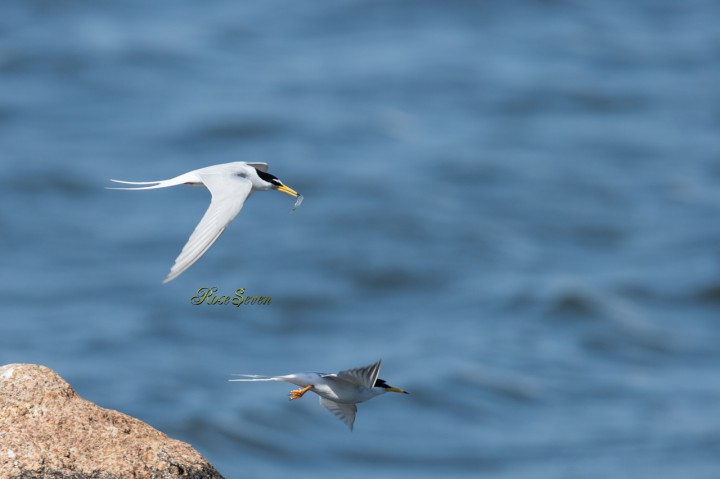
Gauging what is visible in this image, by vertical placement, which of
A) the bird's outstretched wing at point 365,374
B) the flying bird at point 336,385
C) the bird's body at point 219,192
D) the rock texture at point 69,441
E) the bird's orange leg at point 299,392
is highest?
the bird's body at point 219,192

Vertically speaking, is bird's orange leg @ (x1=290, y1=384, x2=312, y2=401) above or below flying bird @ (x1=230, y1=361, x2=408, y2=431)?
below

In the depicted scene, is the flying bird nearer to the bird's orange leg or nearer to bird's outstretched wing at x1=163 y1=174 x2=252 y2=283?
the bird's orange leg

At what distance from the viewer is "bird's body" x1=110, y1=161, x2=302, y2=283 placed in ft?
19.8

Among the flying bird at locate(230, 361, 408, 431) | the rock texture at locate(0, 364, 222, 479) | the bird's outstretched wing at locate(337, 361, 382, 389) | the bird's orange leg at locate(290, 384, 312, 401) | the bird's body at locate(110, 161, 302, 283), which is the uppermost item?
the bird's body at locate(110, 161, 302, 283)

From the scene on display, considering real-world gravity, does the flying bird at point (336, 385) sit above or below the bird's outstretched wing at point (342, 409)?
above

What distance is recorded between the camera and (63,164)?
31500mm

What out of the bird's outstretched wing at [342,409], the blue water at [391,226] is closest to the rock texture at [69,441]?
the bird's outstretched wing at [342,409]

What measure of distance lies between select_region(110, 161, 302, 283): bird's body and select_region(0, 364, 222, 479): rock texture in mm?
962

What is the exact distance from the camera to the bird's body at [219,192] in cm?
602

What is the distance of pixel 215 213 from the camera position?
260 inches

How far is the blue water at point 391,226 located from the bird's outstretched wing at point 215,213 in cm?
1329

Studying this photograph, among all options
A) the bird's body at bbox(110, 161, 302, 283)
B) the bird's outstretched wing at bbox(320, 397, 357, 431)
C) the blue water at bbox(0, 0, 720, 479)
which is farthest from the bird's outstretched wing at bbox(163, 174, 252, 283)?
the blue water at bbox(0, 0, 720, 479)

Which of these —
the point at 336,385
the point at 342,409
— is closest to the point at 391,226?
the point at 342,409

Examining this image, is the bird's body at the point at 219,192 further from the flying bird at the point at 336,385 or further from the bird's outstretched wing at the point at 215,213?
the flying bird at the point at 336,385
